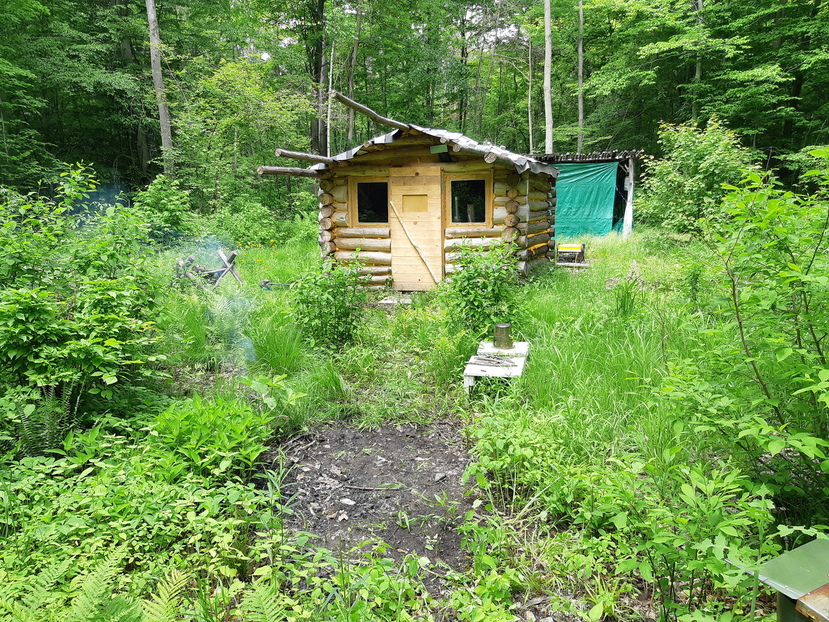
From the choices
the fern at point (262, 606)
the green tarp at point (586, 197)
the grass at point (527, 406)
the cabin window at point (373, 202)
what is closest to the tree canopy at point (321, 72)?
the green tarp at point (586, 197)

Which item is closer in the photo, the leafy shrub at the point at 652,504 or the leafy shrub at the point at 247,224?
the leafy shrub at the point at 652,504

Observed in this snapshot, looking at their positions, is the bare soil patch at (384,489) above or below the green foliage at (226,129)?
below

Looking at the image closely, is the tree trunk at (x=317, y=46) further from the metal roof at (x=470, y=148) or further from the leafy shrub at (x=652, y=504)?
the leafy shrub at (x=652, y=504)

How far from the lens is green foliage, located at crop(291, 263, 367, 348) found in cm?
557

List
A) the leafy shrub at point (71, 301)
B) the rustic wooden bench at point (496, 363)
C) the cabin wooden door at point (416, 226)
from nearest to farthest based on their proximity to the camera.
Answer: the leafy shrub at point (71, 301), the rustic wooden bench at point (496, 363), the cabin wooden door at point (416, 226)

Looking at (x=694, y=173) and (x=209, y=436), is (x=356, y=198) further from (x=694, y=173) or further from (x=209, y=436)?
(x=694, y=173)

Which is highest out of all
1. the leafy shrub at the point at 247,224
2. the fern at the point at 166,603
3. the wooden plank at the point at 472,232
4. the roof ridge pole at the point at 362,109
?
the roof ridge pole at the point at 362,109

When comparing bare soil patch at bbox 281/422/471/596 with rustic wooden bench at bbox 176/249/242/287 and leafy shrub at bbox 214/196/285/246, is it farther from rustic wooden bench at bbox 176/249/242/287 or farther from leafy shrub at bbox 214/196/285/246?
leafy shrub at bbox 214/196/285/246

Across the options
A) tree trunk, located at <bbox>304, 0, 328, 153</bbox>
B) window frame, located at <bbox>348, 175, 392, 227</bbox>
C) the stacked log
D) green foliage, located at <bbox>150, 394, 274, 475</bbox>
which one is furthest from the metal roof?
tree trunk, located at <bbox>304, 0, 328, 153</bbox>

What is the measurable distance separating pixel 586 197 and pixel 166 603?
18.2 m

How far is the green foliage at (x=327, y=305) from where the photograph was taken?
5.57 meters

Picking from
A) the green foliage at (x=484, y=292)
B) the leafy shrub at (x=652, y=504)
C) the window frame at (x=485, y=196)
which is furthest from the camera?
the window frame at (x=485, y=196)

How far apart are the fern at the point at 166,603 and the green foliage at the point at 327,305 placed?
3511 millimetres

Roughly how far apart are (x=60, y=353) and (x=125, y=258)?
3.86 feet
